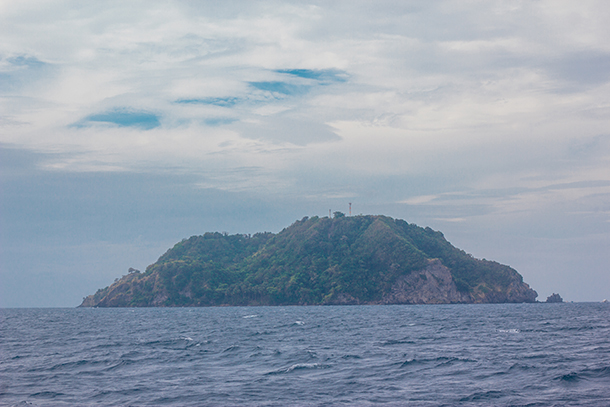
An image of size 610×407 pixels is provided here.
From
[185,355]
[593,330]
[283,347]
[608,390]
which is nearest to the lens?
[608,390]

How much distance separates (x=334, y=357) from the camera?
1587 inches

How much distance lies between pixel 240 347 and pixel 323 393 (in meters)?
21.9

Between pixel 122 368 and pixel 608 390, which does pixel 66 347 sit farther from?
pixel 608 390

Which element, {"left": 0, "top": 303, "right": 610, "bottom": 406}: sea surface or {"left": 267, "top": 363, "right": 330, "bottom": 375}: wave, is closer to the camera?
{"left": 0, "top": 303, "right": 610, "bottom": 406}: sea surface

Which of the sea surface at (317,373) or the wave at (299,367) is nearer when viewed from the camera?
the sea surface at (317,373)

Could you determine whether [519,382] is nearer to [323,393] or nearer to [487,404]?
[487,404]

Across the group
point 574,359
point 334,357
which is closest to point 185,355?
point 334,357

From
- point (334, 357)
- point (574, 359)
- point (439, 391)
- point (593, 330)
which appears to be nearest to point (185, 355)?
point (334, 357)

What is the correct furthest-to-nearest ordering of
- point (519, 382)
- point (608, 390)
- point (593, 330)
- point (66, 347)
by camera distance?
point (593, 330)
point (66, 347)
point (519, 382)
point (608, 390)

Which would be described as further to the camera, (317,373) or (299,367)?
(299,367)

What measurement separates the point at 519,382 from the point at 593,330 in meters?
40.2

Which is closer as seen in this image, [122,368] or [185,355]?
[122,368]

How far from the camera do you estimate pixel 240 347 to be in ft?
158

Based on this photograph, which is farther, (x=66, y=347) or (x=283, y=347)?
(x=66, y=347)
